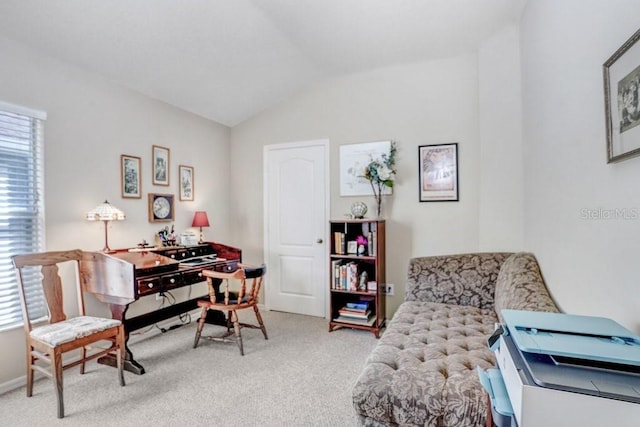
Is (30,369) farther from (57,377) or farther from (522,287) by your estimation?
(522,287)

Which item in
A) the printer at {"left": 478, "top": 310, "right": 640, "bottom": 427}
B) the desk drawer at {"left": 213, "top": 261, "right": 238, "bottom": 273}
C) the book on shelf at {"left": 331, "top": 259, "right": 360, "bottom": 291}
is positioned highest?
the printer at {"left": 478, "top": 310, "right": 640, "bottom": 427}

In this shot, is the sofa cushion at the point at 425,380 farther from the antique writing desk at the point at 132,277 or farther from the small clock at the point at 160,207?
the small clock at the point at 160,207

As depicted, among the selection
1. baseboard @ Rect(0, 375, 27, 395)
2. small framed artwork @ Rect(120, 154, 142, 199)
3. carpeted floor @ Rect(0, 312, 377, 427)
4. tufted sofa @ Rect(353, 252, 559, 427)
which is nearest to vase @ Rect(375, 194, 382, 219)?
tufted sofa @ Rect(353, 252, 559, 427)

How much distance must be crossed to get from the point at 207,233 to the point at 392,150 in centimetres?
242

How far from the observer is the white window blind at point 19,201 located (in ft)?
7.50

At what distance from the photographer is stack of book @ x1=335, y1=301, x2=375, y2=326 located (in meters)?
3.31

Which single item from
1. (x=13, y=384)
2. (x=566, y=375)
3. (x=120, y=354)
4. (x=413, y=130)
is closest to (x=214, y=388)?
(x=120, y=354)

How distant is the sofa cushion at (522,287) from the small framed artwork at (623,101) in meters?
0.87

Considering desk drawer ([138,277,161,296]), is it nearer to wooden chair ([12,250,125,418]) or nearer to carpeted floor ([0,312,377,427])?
wooden chair ([12,250,125,418])

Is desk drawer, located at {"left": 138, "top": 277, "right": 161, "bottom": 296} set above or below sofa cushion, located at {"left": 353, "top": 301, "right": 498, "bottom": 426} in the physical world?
above

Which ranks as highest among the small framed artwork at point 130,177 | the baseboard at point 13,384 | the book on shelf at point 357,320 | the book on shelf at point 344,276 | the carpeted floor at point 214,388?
the small framed artwork at point 130,177

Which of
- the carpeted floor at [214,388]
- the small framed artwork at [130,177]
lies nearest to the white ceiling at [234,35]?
the small framed artwork at [130,177]

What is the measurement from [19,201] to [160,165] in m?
1.24

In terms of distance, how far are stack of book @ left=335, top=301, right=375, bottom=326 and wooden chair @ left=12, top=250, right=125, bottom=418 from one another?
1981mm
